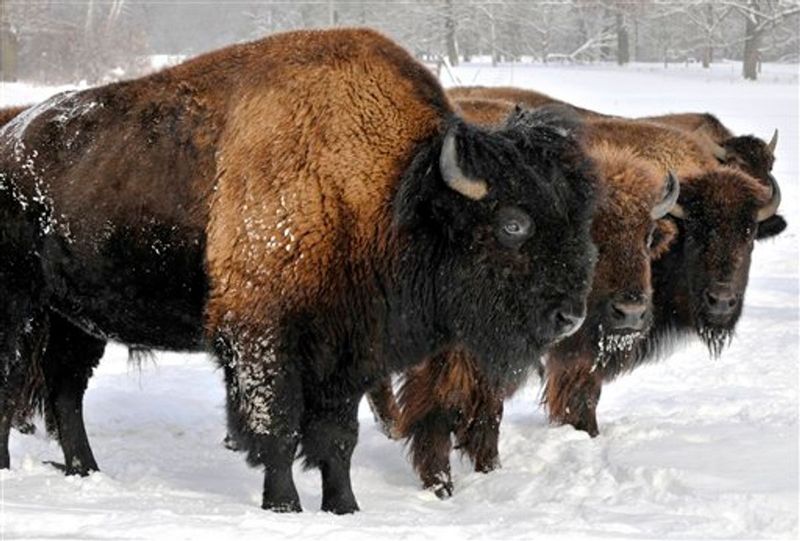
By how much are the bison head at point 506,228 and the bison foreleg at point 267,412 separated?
0.84 meters

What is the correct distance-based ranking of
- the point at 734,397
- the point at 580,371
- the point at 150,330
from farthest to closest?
the point at 734,397
the point at 580,371
the point at 150,330

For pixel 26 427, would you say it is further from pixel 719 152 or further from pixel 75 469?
pixel 719 152

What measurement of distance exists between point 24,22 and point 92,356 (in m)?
36.1

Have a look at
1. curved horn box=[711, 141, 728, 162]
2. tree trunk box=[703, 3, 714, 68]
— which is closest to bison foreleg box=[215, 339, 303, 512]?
curved horn box=[711, 141, 728, 162]

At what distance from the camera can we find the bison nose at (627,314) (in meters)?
6.38

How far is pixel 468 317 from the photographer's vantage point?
5.62 m

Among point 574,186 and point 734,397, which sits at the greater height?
point 574,186

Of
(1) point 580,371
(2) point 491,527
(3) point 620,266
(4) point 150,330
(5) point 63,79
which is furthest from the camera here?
(5) point 63,79

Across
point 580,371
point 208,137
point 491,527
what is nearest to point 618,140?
point 580,371

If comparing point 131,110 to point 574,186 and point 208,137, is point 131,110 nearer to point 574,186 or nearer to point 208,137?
point 208,137

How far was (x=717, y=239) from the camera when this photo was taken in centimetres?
742

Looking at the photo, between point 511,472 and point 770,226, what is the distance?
268cm

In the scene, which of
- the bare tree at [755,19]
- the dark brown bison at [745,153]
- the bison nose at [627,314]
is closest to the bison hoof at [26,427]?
the bison nose at [627,314]

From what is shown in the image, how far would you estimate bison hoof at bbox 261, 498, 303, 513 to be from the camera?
554cm
